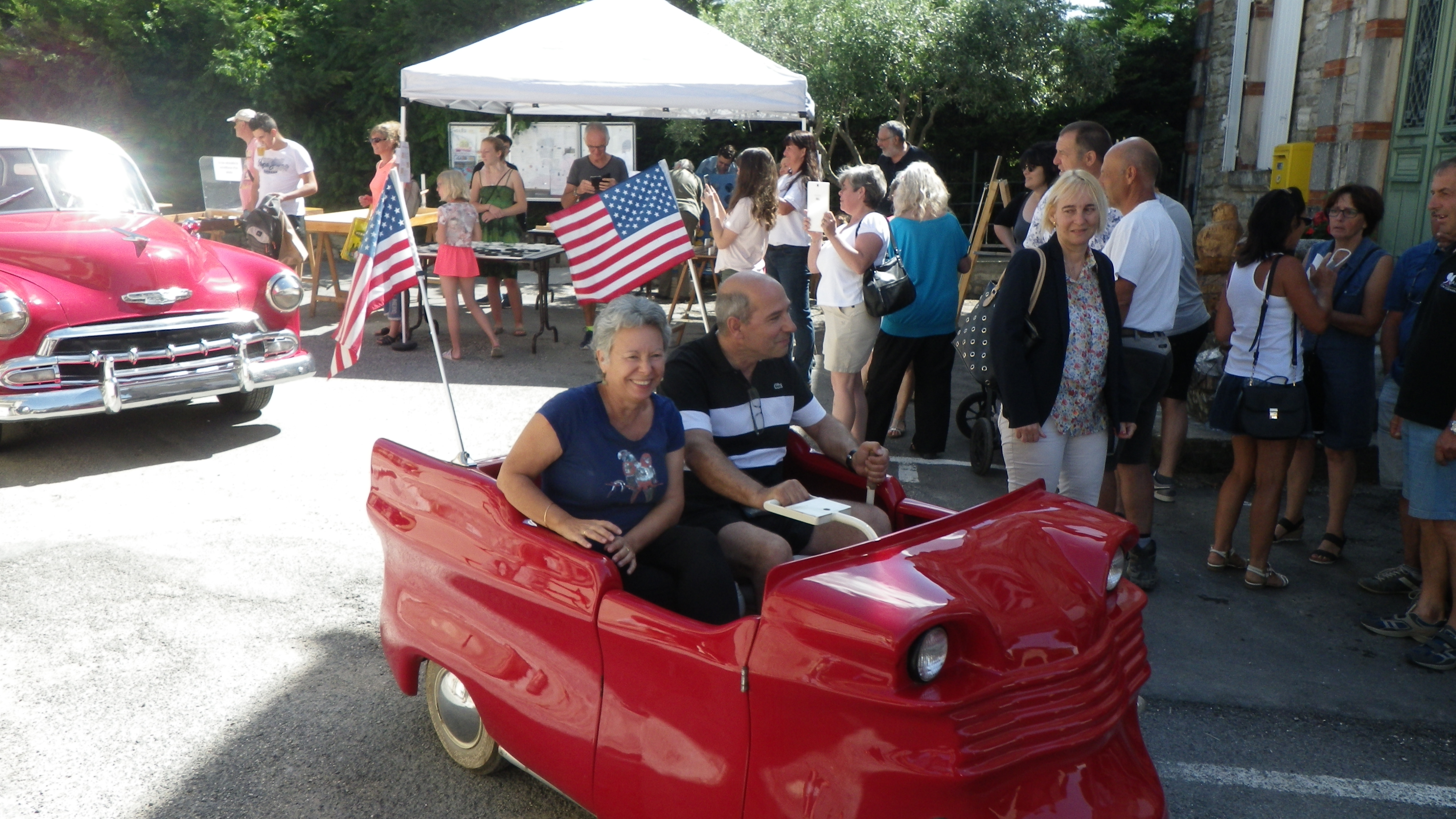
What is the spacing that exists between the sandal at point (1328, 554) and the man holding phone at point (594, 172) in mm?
6663

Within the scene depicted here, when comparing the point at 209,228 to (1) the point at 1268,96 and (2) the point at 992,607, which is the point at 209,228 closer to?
(2) the point at 992,607

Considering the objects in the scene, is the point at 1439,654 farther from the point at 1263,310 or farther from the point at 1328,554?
the point at 1263,310

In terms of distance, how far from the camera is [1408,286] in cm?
484

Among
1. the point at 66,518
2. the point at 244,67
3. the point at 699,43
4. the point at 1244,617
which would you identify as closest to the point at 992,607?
the point at 1244,617

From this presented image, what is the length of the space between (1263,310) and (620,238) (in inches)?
145

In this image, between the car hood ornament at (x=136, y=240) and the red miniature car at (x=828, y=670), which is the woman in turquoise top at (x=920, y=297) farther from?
the car hood ornament at (x=136, y=240)

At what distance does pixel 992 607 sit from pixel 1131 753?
0.53m

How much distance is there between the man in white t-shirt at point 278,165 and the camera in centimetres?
1039

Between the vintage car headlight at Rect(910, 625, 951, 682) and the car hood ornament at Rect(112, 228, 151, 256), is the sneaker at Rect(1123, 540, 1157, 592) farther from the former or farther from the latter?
the car hood ornament at Rect(112, 228, 151, 256)

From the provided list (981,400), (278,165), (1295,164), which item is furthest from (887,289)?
(1295,164)

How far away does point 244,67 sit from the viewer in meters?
19.6

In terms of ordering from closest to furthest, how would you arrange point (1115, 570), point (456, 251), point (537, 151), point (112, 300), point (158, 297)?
point (1115, 570) → point (112, 300) → point (158, 297) → point (456, 251) → point (537, 151)

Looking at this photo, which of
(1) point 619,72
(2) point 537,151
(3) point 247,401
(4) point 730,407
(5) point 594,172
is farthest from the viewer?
(2) point 537,151

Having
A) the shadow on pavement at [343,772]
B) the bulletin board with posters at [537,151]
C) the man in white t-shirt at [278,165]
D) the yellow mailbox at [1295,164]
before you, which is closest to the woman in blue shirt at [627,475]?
the shadow on pavement at [343,772]
